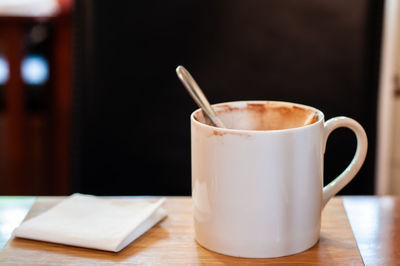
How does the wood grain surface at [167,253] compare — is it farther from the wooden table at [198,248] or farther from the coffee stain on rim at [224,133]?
the coffee stain on rim at [224,133]

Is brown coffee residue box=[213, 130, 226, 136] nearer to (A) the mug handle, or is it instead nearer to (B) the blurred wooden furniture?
(A) the mug handle

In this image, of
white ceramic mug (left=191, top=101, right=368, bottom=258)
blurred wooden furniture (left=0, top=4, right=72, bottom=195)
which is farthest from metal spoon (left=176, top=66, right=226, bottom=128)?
blurred wooden furniture (left=0, top=4, right=72, bottom=195)

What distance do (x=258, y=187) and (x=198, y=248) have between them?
0.09 m

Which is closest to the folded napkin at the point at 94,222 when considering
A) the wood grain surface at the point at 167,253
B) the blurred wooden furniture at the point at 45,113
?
the wood grain surface at the point at 167,253

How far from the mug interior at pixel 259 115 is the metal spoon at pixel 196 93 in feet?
0.11

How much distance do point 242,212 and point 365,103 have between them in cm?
52

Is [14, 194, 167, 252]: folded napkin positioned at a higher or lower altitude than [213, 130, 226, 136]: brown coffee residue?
lower

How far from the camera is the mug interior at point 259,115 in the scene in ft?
2.00

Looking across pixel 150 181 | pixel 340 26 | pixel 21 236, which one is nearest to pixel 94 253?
pixel 21 236

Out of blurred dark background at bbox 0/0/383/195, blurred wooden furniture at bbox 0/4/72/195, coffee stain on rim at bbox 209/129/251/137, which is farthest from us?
blurred wooden furniture at bbox 0/4/72/195

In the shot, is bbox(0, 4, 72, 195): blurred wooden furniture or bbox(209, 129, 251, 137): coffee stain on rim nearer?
bbox(209, 129, 251, 137): coffee stain on rim

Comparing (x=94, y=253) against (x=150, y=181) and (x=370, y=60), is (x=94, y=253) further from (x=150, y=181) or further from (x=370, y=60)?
(x=370, y=60)

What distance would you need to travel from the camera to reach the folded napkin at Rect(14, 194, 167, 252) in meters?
0.57

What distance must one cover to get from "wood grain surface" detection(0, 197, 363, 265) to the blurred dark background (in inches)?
14.7
